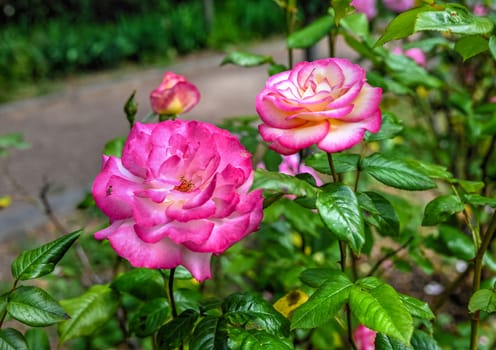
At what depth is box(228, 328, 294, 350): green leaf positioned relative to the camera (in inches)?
22.5

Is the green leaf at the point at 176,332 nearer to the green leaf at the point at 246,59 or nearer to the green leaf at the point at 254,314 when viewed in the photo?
the green leaf at the point at 254,314

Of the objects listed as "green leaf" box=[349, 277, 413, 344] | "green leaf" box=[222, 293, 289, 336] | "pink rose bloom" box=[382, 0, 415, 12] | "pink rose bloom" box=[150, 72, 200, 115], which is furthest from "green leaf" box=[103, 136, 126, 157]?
"pink rose bloom" box=[382, 0, 415, 12]

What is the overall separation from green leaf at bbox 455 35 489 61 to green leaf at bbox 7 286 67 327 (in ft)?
1.75

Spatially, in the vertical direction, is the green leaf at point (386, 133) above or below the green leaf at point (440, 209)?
above

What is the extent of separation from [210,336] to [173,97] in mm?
359

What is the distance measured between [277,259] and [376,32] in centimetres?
148

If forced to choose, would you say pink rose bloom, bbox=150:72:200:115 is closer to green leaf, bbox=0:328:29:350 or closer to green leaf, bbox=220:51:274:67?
green leaf, bbox=220:51:274:67

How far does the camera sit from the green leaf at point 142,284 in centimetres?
79

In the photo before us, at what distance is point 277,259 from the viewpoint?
1226 mm

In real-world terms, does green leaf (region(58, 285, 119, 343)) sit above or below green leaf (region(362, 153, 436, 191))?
below

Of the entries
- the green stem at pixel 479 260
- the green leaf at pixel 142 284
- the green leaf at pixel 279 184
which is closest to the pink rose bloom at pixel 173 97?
the green leaf at pixel 142 284

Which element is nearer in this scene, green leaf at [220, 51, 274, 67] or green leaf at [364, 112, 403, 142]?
green leaf at [364, 112, 403, 142]

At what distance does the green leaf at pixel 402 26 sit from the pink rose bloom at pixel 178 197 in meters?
0.19

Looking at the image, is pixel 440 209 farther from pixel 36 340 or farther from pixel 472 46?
pixel 36 340
